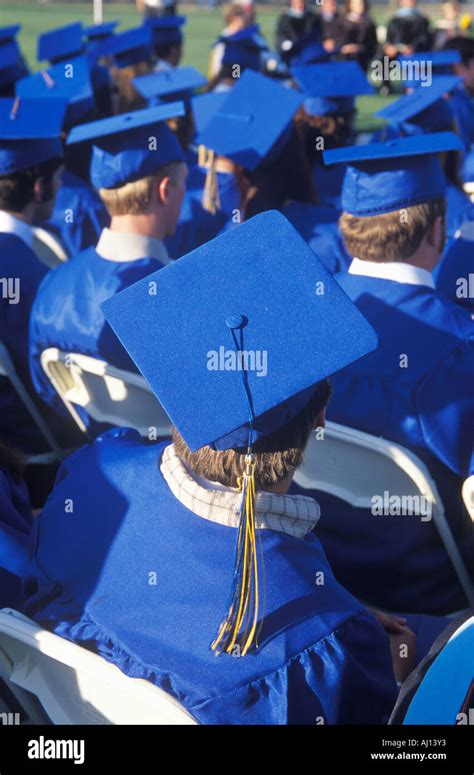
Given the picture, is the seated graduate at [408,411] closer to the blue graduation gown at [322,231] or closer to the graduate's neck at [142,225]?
the graduate's neck at [142,225]

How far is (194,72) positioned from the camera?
19.5 ft

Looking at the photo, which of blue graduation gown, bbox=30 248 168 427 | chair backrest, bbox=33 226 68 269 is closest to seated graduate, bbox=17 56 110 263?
chair backrest, bbox=33 226 68 269

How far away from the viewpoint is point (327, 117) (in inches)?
217

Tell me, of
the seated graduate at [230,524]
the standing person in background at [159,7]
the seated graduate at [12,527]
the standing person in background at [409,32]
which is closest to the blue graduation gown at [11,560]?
the seated graduate at [12,527]

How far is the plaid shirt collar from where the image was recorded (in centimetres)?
168

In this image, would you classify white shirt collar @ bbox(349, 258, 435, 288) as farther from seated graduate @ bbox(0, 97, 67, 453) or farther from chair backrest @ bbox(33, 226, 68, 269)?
chair backrest @ bbox(33, 226, 68, 269)

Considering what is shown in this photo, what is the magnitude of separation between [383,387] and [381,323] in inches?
8.0

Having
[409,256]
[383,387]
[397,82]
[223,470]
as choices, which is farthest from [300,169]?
[397,82]

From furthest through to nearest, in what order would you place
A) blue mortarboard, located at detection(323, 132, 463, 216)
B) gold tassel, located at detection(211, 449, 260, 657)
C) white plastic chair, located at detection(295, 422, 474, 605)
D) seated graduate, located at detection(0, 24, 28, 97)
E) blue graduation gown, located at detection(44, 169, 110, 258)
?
1. seated graduate, located at detection(0, 24, 28, 97)
2. blue graduation gown, located at detection(44, 169, 110, 258)
3. blue mortarboard, located at detection(323, 132, 463, 216)
4. white plastic chair, located at detection(295, 422, 474, 605)
5. gold tassel, located at detection(211, 449, 260, 657)

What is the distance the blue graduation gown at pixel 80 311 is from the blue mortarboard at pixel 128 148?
13.7 inches

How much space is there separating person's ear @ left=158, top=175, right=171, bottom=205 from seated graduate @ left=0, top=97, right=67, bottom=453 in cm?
54

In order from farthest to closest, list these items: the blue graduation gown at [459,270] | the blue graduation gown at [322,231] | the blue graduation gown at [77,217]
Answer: the blue graduation gown at [77,217] → the blue graduation gown at [322,231] → the blue graduation gown at [459,270]

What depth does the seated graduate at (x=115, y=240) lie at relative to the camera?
3.18 metres

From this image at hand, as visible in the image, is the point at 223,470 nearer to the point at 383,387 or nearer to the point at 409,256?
the point at 383,387
